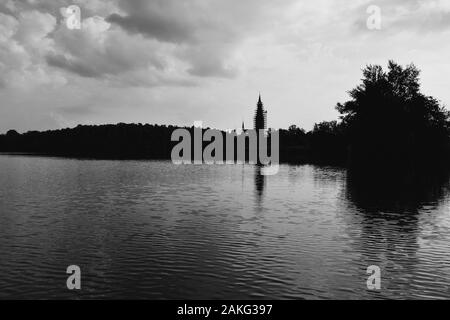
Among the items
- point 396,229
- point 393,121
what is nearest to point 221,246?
point 396,229

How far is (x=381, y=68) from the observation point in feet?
411

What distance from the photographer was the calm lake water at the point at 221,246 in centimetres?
1980

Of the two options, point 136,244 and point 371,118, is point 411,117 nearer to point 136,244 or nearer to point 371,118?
point 371,118

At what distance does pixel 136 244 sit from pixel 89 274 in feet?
20.7

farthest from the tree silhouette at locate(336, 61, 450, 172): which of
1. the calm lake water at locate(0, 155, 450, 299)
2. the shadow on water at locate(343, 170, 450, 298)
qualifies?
the calm lake water at locate(0, 155, 450, 299)

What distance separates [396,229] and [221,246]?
15184 mm

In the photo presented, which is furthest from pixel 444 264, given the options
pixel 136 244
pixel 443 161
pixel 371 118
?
pixel 443 161

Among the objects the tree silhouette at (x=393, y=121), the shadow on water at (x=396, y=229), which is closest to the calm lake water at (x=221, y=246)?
the shadow on water at (x=396, y=229)

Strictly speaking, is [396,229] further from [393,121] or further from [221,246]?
[393,121]

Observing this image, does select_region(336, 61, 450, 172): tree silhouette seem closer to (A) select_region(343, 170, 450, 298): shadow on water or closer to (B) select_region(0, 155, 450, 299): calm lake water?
(A) select_region(343, 170, 450, 298): shadow on water

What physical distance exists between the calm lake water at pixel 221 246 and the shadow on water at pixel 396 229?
95mm

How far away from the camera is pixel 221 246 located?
27422 millimetres

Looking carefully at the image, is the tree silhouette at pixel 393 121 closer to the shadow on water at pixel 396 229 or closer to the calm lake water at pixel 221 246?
the shadow on water at pixel 396 229
